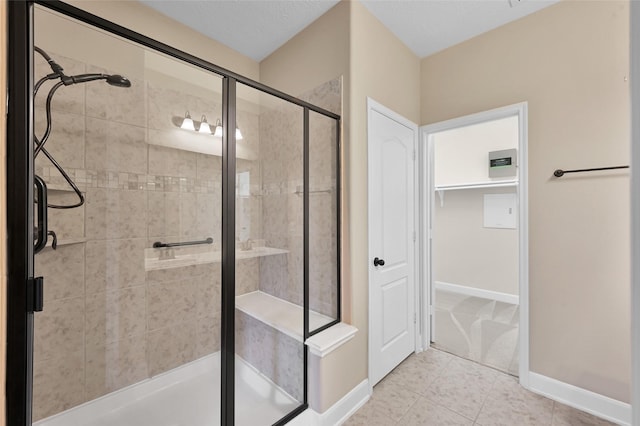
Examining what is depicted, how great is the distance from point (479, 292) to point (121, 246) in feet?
14.8

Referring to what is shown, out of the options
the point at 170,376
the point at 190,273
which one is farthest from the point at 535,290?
the point at 170,376

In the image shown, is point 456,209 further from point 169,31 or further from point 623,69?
point 169,31

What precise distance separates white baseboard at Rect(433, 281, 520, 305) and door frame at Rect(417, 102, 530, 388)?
3.62 ft

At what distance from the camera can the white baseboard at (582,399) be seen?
1769 millimetres

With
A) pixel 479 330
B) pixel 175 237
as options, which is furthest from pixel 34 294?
pixel 479 330

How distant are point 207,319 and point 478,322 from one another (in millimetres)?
3058

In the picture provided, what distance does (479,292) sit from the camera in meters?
4.18

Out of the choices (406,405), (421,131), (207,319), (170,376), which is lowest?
(406,405)

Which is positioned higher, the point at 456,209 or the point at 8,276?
the point at 456,209

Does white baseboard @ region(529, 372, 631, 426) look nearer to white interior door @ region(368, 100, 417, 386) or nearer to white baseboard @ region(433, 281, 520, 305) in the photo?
white interior door @ region(368, 100, 417, 386)

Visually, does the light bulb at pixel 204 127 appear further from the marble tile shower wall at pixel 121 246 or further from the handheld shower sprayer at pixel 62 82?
the handheld shower sprayer at pixel 62 82

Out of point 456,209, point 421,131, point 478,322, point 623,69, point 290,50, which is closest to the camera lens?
point 623,69

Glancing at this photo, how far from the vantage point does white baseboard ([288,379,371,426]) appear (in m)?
1.74

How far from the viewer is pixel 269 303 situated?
6.42 feet
